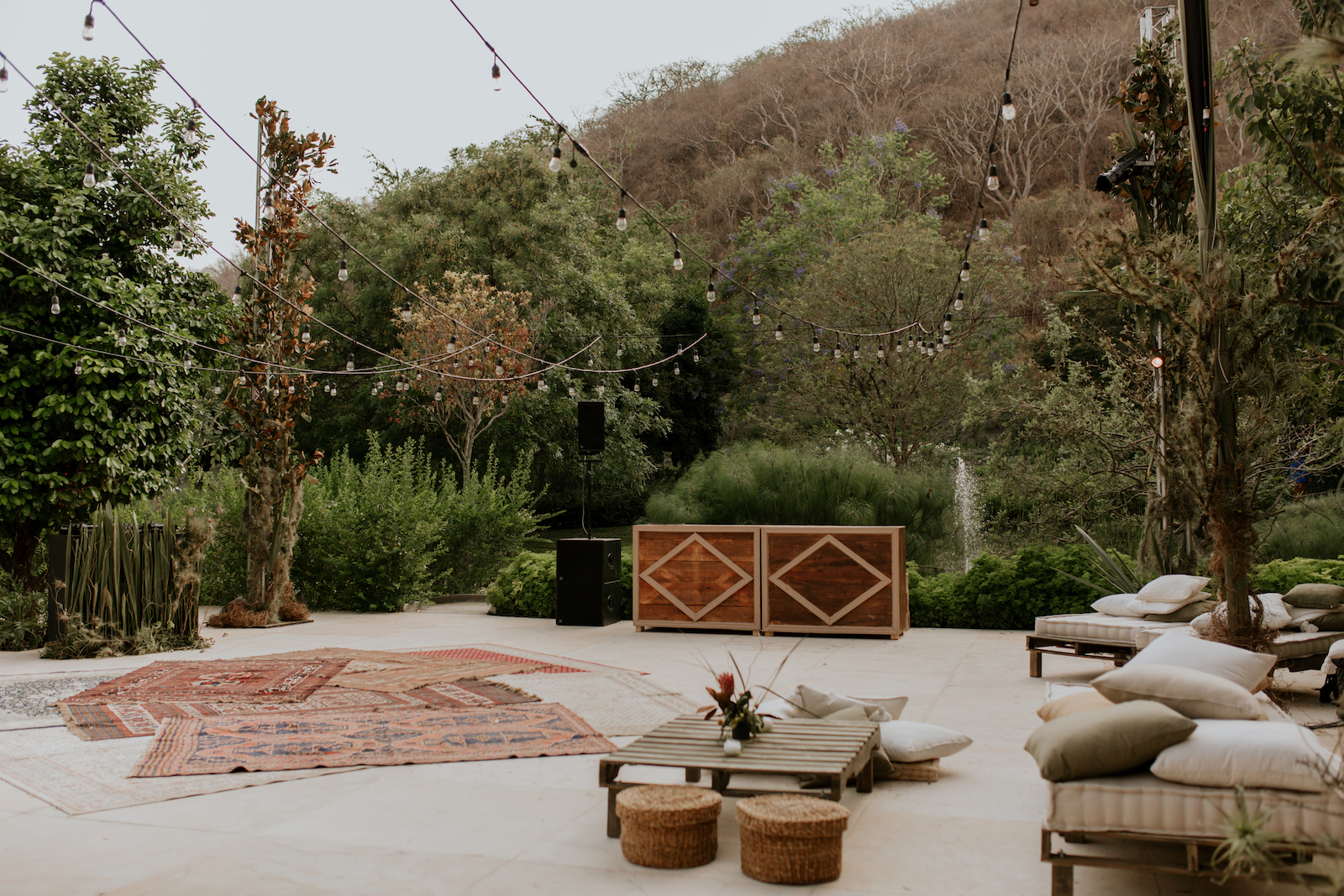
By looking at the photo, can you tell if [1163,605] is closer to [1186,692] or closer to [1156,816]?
[1186,692]

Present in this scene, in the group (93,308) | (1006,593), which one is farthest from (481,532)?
(1006,593)

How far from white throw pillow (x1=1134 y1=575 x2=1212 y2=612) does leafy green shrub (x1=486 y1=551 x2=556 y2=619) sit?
5.51 m

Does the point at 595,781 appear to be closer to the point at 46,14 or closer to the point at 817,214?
the point at 46,14

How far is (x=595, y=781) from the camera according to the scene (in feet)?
12.6

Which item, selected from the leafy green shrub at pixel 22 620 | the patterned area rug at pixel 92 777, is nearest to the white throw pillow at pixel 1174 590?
the patterned area rug at pixel 92 777

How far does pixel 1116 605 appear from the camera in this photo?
618 centimetres

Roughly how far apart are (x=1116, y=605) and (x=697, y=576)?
11.3 ft

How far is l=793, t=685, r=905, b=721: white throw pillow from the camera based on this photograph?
13.1ft

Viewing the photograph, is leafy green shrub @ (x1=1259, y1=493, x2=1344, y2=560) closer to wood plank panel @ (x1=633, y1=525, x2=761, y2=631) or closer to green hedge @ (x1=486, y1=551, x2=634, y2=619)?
wood plank panel @ (x1=633, y1=525, x2=761, y2=631)

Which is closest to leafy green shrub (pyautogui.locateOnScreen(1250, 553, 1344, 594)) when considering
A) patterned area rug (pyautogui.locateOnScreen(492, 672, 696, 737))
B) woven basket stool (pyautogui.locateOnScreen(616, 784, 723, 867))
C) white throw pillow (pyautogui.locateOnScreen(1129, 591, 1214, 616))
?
white throw pillow (pyautogui.locateOnScreen(1129, 591, 1214, 616))

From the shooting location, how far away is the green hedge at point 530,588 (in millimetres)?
9641

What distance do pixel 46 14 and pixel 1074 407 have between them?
9.23m

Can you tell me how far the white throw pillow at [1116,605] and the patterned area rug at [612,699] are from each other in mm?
2838

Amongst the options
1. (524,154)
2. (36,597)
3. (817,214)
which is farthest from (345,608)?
(817,214)
